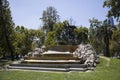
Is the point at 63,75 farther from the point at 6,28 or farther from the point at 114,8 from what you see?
the point at 6,28

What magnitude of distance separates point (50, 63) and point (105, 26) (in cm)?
2991

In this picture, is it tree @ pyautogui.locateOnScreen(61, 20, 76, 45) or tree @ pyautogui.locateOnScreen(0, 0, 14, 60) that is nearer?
tree @ pyautogui.locateOnScreen(0, 0, 14, 60)

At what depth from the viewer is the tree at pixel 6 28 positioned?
1403 inches

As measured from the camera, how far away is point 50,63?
2214 centimetres

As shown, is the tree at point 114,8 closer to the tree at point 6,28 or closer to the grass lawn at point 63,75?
the grass lawn at point 63,75

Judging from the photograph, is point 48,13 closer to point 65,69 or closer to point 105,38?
point 105,38


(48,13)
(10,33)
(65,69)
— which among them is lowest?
A: (65,69)

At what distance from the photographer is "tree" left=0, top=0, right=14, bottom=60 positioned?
35.6m

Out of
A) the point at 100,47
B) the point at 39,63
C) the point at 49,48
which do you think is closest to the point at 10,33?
the point at 49,48

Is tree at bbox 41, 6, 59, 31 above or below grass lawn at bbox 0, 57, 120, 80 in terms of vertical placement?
above

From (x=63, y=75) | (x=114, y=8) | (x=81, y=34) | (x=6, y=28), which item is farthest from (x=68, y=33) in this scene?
(x=63, y=75)

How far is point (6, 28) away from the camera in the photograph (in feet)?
120

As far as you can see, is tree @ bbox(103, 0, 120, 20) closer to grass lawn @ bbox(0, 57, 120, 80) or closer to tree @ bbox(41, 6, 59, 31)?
grass lawn @ bbox(0, 57, 120, 80)

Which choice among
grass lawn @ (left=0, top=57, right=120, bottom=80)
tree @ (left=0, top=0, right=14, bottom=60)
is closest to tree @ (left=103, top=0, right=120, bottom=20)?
grass lawn @ (left=0, top=57, right=120, bottom=80)
